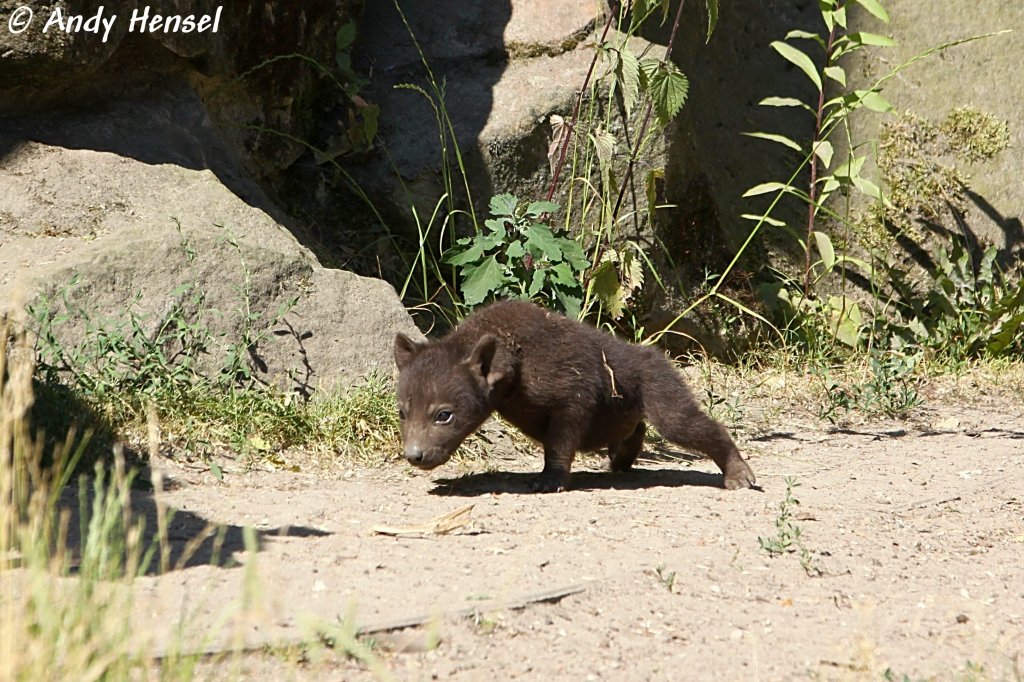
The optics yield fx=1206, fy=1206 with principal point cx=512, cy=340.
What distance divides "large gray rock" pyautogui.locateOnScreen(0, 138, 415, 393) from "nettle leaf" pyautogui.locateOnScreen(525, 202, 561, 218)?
3.54 feet

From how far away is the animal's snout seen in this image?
18.9 ft

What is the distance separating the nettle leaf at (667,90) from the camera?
24.5ft

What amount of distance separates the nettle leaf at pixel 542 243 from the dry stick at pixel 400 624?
3592 millimetres

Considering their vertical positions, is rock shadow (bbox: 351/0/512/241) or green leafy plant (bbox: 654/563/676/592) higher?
rock shadow (bbox: 351/0/512/241)

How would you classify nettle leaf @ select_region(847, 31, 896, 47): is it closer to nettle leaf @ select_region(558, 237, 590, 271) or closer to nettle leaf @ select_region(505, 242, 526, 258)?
nettle leaf @ select_region(558, 237, 590, 271)

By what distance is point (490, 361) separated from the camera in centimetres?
598

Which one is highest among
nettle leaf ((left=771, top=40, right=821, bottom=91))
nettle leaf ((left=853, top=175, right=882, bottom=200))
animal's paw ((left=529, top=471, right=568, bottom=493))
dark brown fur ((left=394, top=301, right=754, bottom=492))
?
nettle leaf ((left=771, top=40, right=821, bottom=91))

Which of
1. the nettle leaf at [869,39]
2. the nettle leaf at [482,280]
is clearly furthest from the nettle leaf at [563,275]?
the nettle leaf at [869,39]

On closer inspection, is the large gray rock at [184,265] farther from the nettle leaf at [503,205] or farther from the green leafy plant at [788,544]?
the green leafy plant at [788,544]

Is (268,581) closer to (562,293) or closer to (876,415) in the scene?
(562,293)

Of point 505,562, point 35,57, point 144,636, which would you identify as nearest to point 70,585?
point 144,636

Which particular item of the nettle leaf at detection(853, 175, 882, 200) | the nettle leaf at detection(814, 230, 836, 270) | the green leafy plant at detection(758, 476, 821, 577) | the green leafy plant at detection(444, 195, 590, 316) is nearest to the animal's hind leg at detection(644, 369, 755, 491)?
the green leafy plant at detection(758, 476, 821, 577)

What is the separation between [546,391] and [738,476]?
113cm

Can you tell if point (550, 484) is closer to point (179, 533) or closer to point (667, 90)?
point (179, 533)
